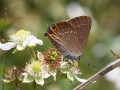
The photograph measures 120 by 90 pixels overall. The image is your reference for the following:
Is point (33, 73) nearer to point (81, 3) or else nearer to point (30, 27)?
point (30, 27)

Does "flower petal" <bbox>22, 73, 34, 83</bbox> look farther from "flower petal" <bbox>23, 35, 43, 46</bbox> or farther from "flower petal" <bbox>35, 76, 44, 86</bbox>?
"flower petal" <bbox>23, 35, 43, 46</bbox>

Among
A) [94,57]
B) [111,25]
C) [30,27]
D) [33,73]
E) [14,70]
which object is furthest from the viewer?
[111,25]

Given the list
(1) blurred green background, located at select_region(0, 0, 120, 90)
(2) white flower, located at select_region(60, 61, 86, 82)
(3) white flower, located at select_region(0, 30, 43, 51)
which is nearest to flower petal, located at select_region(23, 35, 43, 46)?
(3) white flower, located at select_region(0, 30, 43, 51)

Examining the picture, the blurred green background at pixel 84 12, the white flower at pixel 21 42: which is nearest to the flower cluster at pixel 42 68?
the white flower at pixel 21 42

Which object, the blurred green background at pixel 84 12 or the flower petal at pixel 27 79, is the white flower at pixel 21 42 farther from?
the blurred green background at pixel 84 12

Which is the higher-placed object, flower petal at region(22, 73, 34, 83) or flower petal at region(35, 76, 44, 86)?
flower petal at region(22, 73, 34, 83)

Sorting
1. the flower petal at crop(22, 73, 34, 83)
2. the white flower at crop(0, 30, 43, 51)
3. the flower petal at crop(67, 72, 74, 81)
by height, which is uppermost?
the white flower at crop(0, 30, 43, 51)

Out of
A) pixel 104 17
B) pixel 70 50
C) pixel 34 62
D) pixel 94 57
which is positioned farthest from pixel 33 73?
pixel 104 17
